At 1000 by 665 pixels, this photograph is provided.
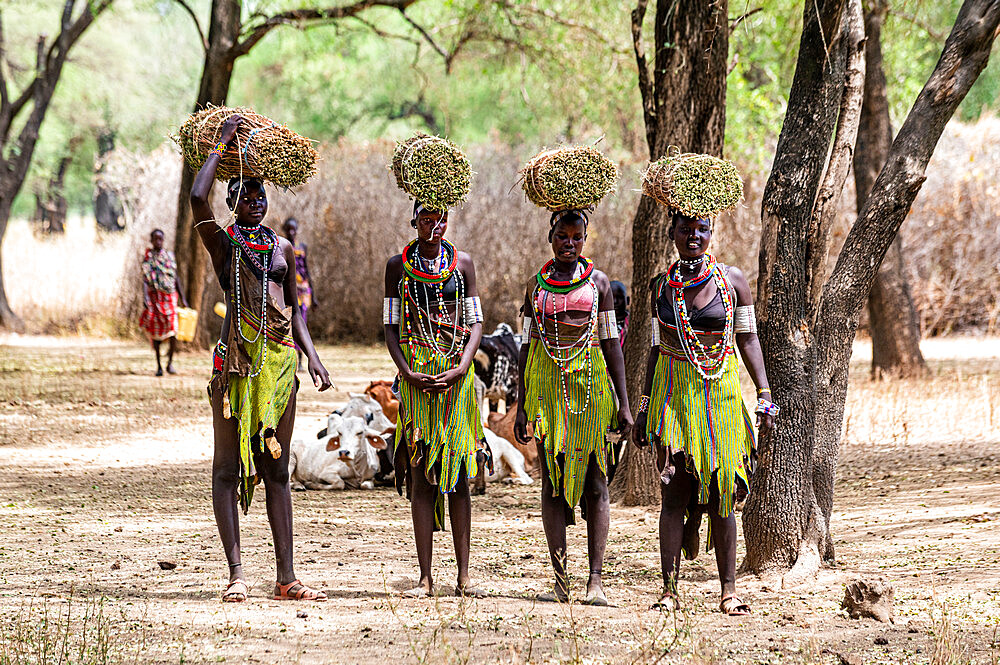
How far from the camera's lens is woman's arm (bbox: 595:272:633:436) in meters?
4.85

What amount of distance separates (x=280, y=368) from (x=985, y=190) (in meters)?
15.7

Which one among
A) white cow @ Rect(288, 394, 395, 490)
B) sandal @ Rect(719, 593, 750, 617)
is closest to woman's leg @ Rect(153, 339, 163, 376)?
white cow @ Rect(288, 394, 395, 490)

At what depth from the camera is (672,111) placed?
7109 mm

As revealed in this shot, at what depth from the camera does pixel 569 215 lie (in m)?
4.86

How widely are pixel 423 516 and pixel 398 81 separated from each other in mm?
26095

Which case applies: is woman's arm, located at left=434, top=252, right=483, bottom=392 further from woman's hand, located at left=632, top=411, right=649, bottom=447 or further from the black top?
the black top

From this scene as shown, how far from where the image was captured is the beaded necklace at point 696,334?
4652 mm

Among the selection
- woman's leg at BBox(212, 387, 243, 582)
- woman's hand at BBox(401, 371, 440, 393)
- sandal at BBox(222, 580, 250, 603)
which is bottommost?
sandal at BBox(222, 580, 250, 603)

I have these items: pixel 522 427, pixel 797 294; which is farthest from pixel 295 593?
pixel 797 294

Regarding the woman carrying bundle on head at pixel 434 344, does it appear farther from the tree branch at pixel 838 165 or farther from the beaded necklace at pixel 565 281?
the tree branch at pixel 838 165

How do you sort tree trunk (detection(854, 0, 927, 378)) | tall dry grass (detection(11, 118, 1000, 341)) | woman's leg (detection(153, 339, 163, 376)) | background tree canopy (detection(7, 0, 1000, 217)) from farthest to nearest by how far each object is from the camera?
tall dry grass (detection(11, 118, 1000, 341)), background tree canopy (detection(7, 0, 1000, 217)), woman's leg (detection(153, 339, 163, 376)), tree trunk (detection(854, 0, 927, 378))

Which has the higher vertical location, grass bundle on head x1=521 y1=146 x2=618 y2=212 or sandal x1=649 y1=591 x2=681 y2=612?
grass bundle on head x1=521 y1=146 x2=618 y2=212

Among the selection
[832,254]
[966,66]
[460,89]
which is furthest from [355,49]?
[966,66]

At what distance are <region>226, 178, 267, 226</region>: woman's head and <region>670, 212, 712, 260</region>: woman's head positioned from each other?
182 cm
